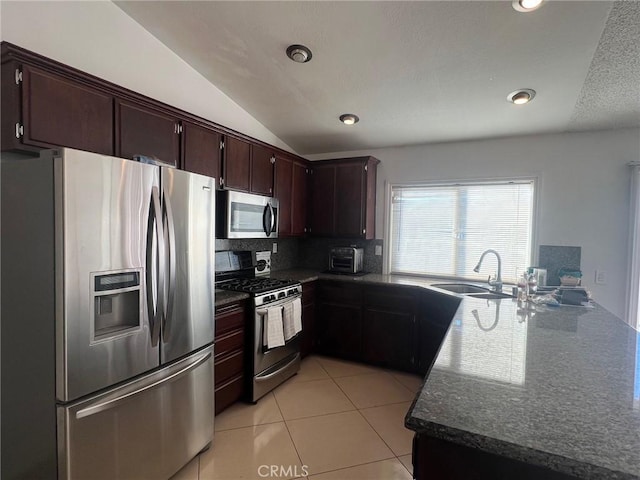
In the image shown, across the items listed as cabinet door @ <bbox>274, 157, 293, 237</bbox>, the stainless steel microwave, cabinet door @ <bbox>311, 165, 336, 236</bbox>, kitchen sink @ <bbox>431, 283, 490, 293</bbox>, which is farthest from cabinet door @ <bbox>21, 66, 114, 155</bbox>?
kitchen sink @ <bbox>431, 283, 490, 293</bbox>

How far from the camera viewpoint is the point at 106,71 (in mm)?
2072

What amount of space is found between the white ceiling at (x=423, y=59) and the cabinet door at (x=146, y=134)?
0.72 metres

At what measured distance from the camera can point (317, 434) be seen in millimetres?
2213

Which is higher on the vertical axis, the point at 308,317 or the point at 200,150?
the point at 200,150

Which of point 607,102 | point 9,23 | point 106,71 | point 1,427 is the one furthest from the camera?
point 607,102

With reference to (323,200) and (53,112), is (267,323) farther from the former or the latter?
(53,112)

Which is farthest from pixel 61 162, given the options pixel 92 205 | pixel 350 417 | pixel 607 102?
pixel 607 102

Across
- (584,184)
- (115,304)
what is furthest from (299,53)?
(584,184)

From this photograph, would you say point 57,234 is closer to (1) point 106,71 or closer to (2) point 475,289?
(1) point 106,71

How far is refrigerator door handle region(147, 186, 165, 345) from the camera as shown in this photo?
5.24 feet

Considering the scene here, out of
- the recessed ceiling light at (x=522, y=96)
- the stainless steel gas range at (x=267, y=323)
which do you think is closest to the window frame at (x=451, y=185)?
the recessed ceiling light at (x=522, y=96)

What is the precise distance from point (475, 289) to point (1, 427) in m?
3.51

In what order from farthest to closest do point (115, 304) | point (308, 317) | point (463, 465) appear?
point (308, 317), point (115, 304), point (463, 465)

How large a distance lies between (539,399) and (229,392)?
2107mm
